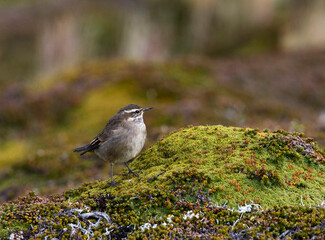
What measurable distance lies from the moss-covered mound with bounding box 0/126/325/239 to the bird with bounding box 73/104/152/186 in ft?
1.49

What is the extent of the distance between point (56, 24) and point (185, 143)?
4353cm

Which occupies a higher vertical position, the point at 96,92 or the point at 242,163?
the point at 242,163

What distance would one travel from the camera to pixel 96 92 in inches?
981

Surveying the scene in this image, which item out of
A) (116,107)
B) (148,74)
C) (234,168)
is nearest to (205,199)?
(234,168)

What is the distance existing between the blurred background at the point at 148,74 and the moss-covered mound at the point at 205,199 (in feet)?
21.3

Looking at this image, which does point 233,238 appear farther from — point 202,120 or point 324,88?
point 324,88

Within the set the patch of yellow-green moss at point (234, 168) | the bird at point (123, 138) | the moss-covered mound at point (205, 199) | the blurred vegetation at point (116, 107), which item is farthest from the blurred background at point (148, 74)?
the moss-covered mound at point (205, 199)

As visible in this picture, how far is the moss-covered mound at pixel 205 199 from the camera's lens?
20.4 feet

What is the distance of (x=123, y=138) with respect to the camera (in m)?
8.55

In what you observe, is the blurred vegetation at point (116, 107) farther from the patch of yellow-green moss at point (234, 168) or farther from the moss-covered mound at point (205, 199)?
the moss-covered mound at point (205, 199)

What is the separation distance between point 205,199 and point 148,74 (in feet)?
68.5

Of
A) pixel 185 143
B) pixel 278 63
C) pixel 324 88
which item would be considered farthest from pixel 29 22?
pixel 185 143

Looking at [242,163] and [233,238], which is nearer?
[233,238]

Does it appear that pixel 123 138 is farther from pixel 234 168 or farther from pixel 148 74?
pixel 148 74
